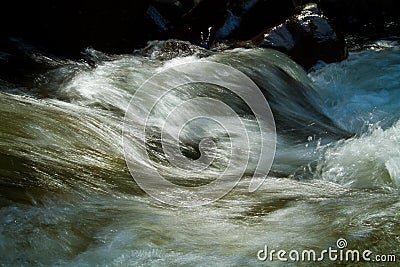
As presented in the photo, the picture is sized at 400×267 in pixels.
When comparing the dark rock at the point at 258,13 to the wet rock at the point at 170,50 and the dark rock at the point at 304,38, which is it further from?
the wet rock at the point at 170,50

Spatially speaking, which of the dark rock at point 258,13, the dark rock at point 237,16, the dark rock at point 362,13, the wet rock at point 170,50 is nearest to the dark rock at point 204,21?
the dark rock at point 237,16

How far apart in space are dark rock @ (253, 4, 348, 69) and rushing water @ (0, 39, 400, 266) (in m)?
1.98

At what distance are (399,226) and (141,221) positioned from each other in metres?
1.39

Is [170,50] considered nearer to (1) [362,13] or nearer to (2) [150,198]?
(2) [150,198]

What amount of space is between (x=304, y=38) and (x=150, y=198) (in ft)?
19.9

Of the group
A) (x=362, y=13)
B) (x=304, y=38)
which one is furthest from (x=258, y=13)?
(x=362, y=13)

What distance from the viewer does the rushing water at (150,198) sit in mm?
2566

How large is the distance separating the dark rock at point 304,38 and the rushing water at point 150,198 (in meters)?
1.98

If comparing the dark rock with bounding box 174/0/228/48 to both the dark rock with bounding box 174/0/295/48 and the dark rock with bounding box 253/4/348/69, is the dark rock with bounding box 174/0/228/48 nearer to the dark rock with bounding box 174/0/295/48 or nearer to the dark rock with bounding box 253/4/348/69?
the dark rock with bounding box 174/0/295/48

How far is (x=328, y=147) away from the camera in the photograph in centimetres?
536

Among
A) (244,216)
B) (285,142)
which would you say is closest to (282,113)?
(285,142)

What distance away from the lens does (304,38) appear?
8.60 m

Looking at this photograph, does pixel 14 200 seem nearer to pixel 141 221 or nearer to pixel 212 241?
pixel 141 221

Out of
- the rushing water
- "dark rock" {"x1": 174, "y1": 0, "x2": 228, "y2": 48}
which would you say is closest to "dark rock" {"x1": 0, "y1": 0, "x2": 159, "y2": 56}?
"dark rock" {"x1": 174, "y1": 0, "x2": 228, "y2": 48}
